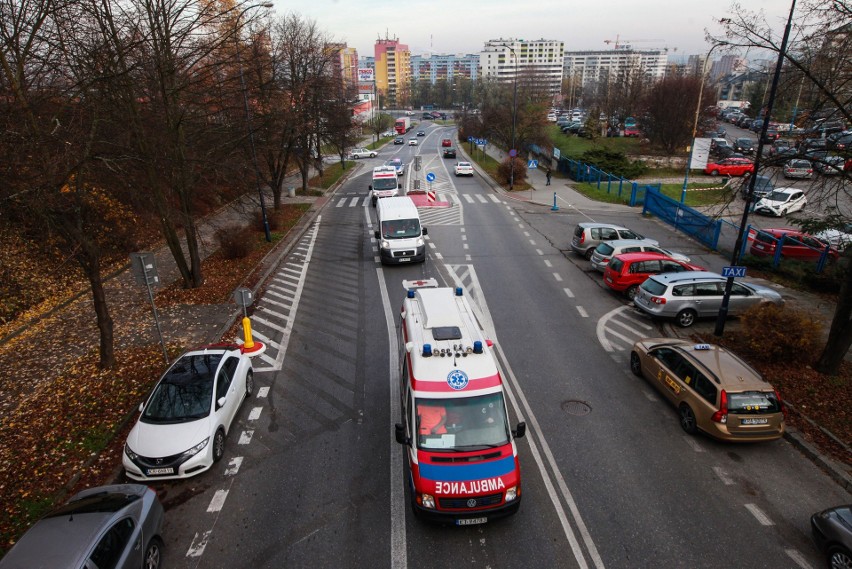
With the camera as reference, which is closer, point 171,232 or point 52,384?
point 52,384

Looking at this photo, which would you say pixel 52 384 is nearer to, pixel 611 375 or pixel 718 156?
pixel 611 375

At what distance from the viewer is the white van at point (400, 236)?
68.6 feet

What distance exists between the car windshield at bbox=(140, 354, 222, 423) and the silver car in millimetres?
→ 12740

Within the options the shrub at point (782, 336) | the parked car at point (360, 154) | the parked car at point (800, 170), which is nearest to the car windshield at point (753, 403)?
the shrub at point (782, 336)

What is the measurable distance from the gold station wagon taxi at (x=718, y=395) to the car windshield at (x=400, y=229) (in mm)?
12529

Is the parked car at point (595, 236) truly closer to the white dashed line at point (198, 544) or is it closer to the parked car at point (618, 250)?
the parked car at point (618, 250)

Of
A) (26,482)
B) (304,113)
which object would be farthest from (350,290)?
(304,113)

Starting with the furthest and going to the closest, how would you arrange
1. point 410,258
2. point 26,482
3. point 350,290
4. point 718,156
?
point 718,156
point 410,258
point 350,290
point 26,482

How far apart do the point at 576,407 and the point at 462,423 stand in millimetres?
4211

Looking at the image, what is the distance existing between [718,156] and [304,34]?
38442mm

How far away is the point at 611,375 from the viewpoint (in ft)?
41.3

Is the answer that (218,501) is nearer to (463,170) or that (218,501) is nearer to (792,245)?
(792,245)

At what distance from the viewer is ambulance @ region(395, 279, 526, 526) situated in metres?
7.42

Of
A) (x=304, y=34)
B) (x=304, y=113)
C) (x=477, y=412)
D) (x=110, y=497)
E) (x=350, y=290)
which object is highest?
(x=304, y=34)
